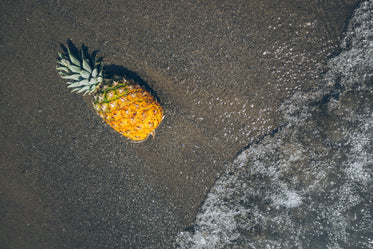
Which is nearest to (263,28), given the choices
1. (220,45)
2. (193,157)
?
(220,45)

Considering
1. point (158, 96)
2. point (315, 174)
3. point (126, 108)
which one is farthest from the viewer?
point (158, 96)

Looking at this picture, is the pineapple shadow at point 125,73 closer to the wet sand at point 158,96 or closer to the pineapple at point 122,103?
the wet sand at point 158,96

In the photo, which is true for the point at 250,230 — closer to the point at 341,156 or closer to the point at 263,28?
the point at 341,156

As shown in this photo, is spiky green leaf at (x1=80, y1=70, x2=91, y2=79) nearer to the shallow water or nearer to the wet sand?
the wet sand

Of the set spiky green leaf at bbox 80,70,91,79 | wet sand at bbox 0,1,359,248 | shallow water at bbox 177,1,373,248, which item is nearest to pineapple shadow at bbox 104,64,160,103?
wet sand at bbox 0,1,359,248

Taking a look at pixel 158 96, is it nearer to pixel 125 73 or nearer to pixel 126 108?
pixel 125 73

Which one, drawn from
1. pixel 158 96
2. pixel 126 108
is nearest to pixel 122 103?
pixel 126 108

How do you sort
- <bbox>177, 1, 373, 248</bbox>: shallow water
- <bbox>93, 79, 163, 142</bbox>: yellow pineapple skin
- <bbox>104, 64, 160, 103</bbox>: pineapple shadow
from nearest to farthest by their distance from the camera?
<bbox>93, 79, 163, 142</bbox>: yellow pineapple skin < <bbox>177, 1, 373, 248</bbox>: shallow water < <bbox>104, 64, 160, 103</bbox>: pineapple shadow
